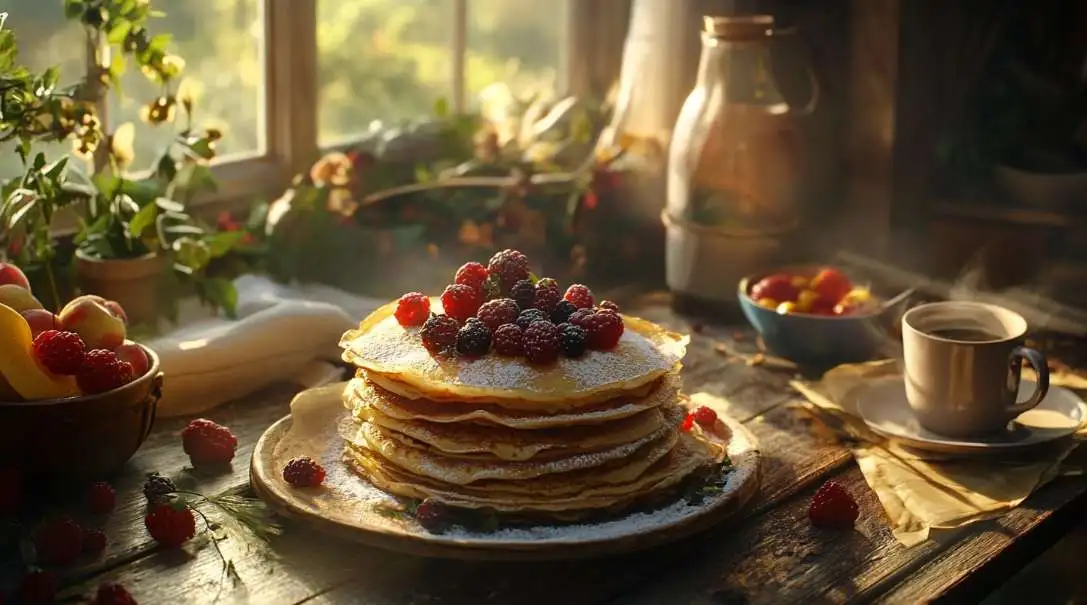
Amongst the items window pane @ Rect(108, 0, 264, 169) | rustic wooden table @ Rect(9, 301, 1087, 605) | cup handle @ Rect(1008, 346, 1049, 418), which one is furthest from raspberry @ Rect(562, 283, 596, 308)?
window pane @ Rect(108, 0, 264, 169)

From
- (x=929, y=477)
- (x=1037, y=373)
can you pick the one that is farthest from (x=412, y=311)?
(x=1037, y=373)

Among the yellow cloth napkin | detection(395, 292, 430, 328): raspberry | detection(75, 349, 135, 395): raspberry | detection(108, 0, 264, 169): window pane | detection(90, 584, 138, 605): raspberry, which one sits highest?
detection(108, 0, 264, 169): window pane

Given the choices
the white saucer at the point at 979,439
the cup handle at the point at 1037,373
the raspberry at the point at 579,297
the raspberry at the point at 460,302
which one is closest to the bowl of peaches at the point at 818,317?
the white saucer at the point at 979,439

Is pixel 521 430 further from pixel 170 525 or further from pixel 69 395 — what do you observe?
pixel 69 395

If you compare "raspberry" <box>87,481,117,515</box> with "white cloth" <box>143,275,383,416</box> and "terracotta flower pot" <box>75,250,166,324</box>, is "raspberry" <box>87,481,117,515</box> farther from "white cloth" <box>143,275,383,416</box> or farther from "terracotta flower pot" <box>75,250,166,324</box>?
"terracotta flower pot" <box>75,250,166,324</box>

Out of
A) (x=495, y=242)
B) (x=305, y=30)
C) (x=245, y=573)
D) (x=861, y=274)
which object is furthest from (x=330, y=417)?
(x=861, y=274)

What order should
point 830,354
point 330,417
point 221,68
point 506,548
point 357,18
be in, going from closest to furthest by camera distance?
point 506,548 → point 330,417 → point 830,354 → point 221,68 → point 357,18

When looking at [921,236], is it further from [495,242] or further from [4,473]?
[4,473]
